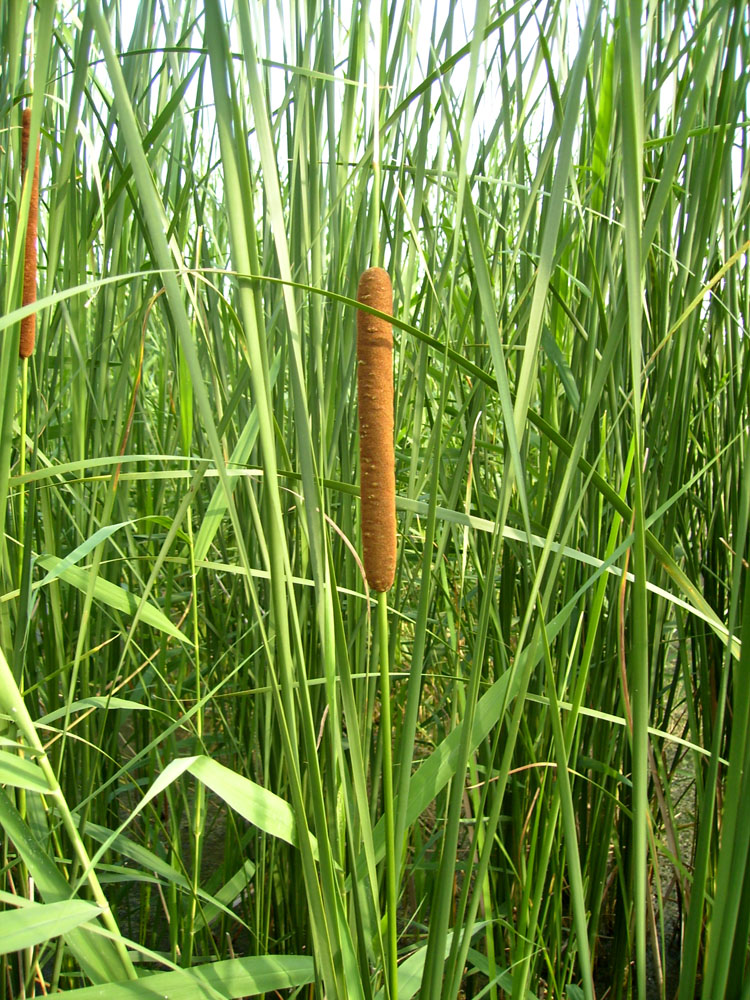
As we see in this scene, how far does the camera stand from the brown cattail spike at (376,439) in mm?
524

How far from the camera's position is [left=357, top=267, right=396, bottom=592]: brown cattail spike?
52 centimetres

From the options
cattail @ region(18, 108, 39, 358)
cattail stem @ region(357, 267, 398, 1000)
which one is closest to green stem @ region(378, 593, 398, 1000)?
cattail stem @ region(357, 267, 398, 1000)

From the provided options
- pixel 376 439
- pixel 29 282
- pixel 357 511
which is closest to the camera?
pixel 376 439

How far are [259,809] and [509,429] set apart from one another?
332mm

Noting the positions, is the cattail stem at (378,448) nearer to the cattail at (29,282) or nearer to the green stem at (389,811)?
the green stem at (389,811)

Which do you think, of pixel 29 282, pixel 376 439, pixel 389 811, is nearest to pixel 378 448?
pixel 376 439

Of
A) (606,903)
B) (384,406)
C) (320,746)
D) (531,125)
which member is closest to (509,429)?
(384,406)

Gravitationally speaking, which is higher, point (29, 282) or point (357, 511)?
point (29, 282)

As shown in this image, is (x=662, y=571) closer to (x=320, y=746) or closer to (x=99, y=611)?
(x=320, y=746)

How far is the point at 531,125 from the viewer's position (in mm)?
1492

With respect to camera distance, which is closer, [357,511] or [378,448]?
[378,448]

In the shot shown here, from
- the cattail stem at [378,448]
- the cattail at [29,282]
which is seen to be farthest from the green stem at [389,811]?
the cattail at [29,282]

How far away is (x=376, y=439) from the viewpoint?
53cm

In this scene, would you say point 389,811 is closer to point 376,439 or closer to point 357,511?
point 376,439
